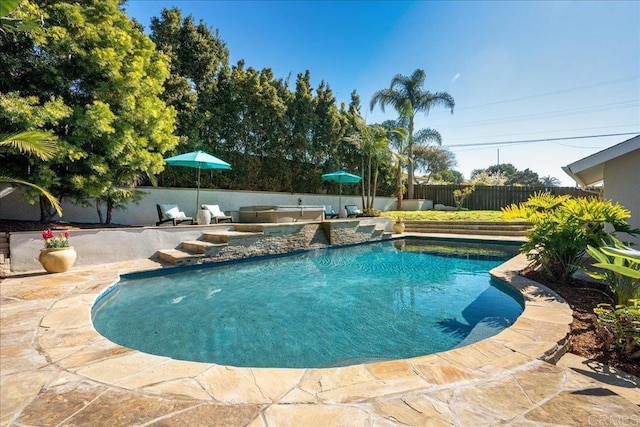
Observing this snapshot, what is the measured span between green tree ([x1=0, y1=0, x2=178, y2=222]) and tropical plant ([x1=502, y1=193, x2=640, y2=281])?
9.10m

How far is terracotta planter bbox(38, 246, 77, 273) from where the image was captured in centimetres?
575

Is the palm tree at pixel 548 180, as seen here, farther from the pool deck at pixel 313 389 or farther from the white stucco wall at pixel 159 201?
the pool deck at pixel 313 389

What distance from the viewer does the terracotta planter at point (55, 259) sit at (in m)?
5.75

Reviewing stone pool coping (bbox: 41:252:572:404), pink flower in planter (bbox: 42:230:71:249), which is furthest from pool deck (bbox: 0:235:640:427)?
pink flower in planter (bbox: 42:230:71:249)

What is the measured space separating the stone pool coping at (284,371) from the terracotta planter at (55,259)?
10.5ft

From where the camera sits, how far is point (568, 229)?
4949 mm

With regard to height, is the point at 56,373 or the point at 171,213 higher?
the point at 171,213

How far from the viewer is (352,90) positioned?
794 inches

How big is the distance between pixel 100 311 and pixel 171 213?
5.44 meters

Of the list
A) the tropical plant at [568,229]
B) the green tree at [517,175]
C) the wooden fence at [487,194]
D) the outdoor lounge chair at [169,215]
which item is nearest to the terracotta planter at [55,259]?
the outdoor lounge chair at [169,215]

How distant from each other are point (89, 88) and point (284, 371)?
8.79m

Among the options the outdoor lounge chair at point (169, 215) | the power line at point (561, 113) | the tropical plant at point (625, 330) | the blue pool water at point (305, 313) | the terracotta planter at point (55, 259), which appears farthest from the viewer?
the power line at point (561, 113)

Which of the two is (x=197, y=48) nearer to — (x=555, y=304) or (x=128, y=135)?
(x=128, y=135)

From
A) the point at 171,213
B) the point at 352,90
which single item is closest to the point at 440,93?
the point at 352,90
